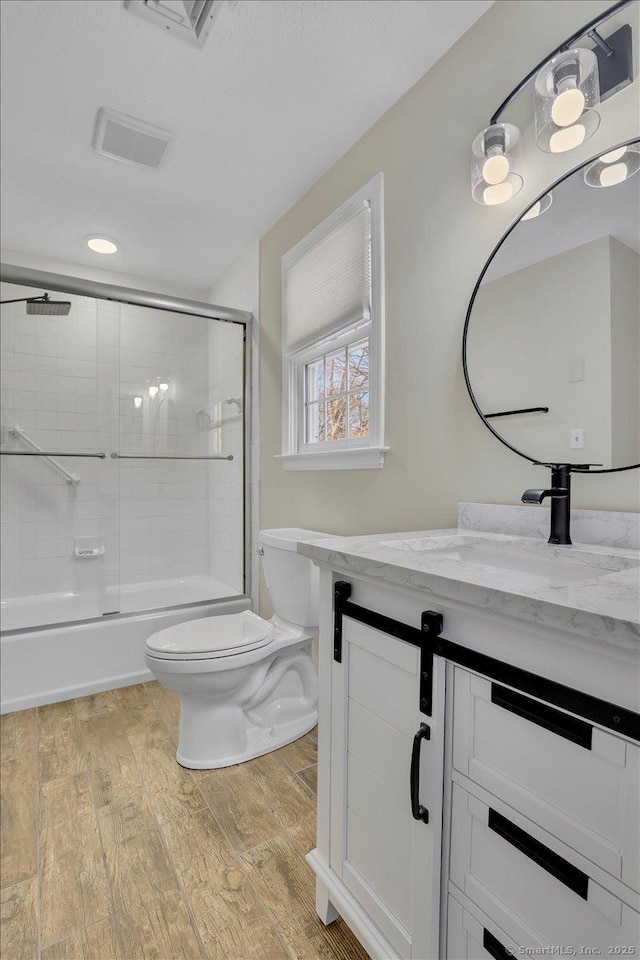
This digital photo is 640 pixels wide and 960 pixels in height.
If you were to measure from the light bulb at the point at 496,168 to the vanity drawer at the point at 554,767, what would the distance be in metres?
1.29

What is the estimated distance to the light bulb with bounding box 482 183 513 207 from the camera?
4.34 ft

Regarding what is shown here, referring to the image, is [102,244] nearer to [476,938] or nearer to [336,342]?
[336,342]

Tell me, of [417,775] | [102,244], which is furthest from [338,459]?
[102,244]

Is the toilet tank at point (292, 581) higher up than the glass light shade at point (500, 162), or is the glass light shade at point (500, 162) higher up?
the glass light shade at point (500, 162)

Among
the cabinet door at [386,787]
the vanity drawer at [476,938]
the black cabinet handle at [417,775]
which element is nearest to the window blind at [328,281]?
the cabinet door at [386,787]

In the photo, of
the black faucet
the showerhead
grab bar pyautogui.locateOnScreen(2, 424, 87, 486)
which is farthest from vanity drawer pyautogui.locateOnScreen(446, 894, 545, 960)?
the showerhead

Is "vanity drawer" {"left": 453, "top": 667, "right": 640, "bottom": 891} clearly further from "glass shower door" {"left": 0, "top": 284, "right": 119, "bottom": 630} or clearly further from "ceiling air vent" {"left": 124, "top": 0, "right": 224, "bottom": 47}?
"glass shower door" {"left": 0, "top": 284, "right": 119, "bottom": 630}

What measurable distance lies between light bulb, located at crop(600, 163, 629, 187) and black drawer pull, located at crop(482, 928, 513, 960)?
4.85 feet

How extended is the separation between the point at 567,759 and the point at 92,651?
2.38m

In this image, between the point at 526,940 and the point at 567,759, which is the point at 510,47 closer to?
the point at 567,759

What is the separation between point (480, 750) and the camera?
2.42ft

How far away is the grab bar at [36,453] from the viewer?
2.73 meters

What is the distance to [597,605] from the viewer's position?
0.58 metres

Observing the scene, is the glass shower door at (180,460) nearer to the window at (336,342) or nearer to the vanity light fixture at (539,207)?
the window at (336,342)
